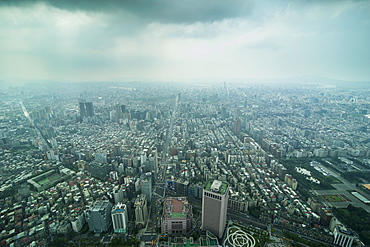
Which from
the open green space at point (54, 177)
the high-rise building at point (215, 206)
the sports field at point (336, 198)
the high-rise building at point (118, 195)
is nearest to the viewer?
the high-rise building at point (215, 206)

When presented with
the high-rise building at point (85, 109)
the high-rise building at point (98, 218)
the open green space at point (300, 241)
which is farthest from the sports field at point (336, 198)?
the high-rise building at point (85, 109)

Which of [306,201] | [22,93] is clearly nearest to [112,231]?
[306,201]

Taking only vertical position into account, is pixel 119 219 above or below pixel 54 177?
above

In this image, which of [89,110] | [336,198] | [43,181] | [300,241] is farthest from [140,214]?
[89,110]

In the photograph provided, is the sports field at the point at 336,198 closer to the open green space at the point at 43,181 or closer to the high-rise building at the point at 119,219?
the high-rise building at the point at 119,219

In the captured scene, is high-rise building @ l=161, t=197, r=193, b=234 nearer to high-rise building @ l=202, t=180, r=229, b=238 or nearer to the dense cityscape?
the dense cityscape

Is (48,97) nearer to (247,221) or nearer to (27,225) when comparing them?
(27,225)

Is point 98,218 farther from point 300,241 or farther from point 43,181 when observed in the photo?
point 300,241
